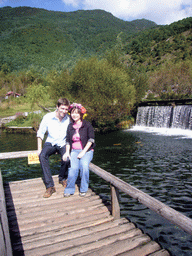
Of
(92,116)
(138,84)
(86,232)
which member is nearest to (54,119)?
(86,232)

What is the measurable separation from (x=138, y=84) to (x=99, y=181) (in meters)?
34.4

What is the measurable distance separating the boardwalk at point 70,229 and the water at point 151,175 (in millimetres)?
1716

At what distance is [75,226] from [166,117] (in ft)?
84.1

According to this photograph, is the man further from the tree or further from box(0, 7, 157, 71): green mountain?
box(0, 7, 157, 71): green mountain

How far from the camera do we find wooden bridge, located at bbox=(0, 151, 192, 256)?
3.37m

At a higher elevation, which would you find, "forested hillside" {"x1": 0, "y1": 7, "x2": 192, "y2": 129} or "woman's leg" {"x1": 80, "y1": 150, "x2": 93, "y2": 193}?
"forested hillside" {"x1": 0, "y1": 7, "x2": 192, "y2": 129}

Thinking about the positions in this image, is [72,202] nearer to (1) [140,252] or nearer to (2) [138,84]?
(1) [140,252]

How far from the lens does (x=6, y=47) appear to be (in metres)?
126

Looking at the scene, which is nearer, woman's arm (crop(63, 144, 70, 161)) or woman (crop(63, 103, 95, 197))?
woman (crop(63, 103, 95, 197))

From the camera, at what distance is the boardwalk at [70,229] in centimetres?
346

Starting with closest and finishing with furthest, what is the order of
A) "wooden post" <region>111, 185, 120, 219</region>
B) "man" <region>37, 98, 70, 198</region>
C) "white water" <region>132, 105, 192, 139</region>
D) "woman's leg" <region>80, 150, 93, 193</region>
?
"wooden post" <region>111, 185, 120, 219</region>
"woman's leg" <region>80, 150, 93, 193</region>
"man" <region>37, 98, 70, 198</region>
"white water" <region>132, 105, 192, 139</region>

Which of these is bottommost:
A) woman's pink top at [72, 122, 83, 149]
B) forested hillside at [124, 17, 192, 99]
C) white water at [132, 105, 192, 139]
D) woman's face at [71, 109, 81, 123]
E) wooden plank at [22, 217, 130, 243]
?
white water at [132, 105, 192, 139]

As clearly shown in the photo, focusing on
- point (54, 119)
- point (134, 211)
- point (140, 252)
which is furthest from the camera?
point (134, 211)

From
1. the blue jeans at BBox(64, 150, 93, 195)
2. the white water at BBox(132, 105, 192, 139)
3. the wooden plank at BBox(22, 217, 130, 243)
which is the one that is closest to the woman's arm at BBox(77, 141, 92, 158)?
the blue jeans at BBox(64, 150, 93, 195)
